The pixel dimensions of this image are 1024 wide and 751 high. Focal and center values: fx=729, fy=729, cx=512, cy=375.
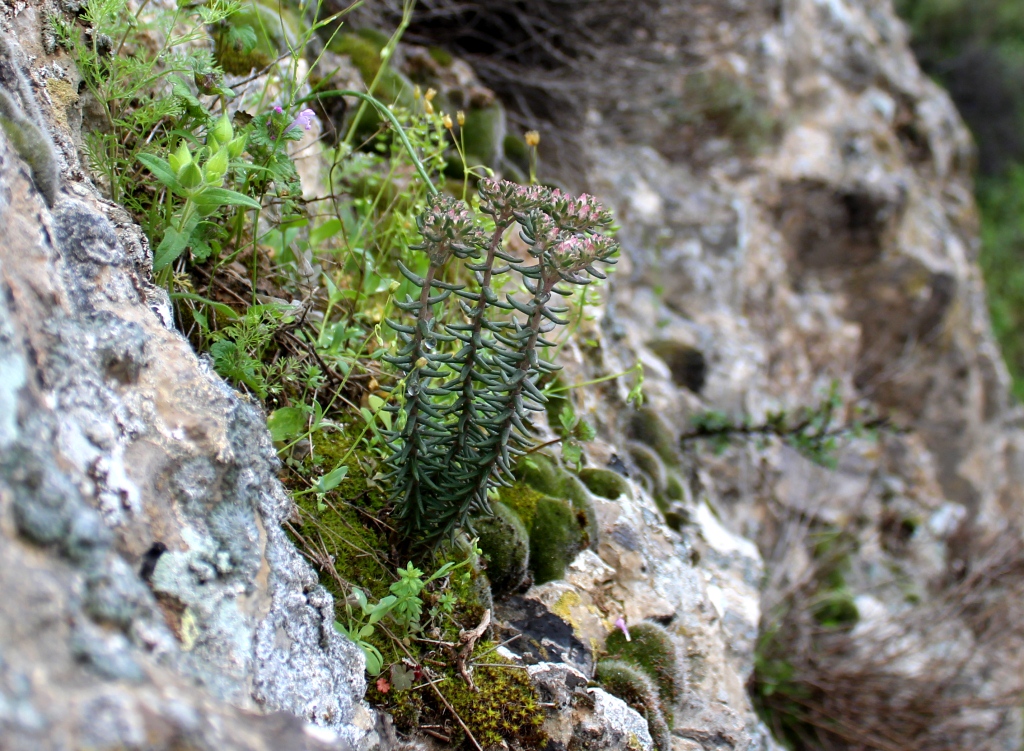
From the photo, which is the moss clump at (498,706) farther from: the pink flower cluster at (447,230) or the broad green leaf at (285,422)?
the pink flower cluster at (447,230)

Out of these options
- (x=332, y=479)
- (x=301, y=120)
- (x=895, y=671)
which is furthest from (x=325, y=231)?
(x=895, y=671)

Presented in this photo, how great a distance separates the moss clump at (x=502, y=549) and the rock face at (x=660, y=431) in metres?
0.06

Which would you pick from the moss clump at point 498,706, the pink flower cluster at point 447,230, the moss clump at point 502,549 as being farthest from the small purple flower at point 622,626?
the pink flower cluster at point 447,230

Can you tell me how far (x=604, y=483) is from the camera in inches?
81.4

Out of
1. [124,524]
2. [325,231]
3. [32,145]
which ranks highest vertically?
[32,145]

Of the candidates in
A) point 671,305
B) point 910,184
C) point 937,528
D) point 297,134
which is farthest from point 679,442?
point 910,184

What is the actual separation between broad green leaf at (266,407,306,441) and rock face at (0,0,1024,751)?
0.76 feet

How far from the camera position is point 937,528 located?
5.03 meters

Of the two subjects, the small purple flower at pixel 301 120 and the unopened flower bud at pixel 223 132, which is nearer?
the unopened flower bud at pixel 223 132

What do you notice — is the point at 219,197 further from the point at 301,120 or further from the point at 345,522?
the point at 345,522

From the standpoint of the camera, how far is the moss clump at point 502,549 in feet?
5.33

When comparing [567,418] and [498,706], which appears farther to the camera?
[567,418]

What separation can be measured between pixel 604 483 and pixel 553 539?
33cm

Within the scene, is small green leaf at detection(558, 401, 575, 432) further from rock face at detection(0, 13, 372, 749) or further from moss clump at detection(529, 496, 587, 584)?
rock face at detection(0, 13, 372, 749)
